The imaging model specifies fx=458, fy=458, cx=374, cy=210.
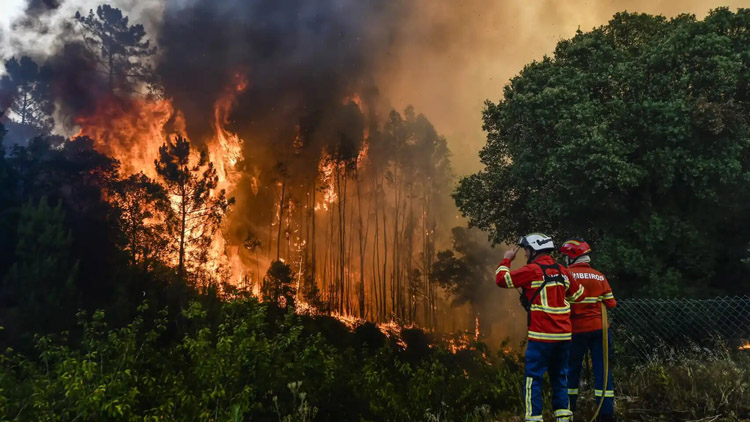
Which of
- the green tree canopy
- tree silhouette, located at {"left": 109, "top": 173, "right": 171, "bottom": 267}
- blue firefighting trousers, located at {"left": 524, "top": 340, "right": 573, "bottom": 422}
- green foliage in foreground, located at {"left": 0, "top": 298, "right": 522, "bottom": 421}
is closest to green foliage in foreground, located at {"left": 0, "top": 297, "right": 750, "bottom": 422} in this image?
green foliage in foreground, located at {"left": 0, "top": 298, "right": 522, "bottom": 421}

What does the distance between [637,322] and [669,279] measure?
16.4ft

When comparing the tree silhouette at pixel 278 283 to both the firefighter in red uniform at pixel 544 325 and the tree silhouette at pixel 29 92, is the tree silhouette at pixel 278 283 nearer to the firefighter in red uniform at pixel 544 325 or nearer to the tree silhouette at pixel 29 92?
the firefighter in red uniform at pixel 544 325

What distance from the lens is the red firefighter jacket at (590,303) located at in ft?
20.7

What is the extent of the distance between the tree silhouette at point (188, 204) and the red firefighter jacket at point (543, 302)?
41456 mm

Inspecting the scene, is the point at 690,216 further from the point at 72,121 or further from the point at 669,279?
the point at 72,121

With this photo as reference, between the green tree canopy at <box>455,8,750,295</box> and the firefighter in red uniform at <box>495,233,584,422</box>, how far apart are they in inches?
418

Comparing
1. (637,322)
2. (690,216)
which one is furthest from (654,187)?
(637,322)

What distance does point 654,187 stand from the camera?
55.8ft

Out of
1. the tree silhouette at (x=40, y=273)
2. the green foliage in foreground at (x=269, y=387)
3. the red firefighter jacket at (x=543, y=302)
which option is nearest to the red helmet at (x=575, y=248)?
the red firefighter jacket at (x=543, y=302)

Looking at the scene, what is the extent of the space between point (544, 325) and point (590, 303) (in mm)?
1294

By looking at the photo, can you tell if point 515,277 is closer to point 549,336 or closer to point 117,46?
point 549,336

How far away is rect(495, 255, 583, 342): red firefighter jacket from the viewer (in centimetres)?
546

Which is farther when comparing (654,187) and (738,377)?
(654,187)

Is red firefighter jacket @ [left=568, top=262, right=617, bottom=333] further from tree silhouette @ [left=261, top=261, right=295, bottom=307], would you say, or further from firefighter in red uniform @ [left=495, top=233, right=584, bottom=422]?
tree silhouette @ [left=261, top=261, right=295, bottom=307]
